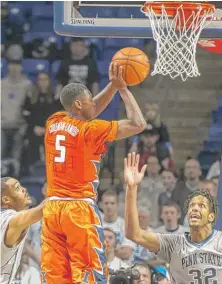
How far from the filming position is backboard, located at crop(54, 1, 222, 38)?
7.01 m

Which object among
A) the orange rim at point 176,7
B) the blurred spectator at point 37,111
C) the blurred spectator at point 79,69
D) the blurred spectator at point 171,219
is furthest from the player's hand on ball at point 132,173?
the blurred spectator at point 79,69

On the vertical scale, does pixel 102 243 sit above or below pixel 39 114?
below

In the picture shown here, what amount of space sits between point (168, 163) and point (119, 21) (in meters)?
3.79

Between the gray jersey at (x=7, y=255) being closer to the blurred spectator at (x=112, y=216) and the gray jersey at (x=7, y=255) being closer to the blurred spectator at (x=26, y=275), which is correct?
the blurred spectator at (x=26, y=275)

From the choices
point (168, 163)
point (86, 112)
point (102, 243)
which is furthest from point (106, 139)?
point (168, 163)

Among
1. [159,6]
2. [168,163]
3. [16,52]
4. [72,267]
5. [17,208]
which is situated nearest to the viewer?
[72,267]

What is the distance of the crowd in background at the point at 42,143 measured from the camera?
9.45 meters

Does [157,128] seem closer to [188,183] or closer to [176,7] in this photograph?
[188,183]

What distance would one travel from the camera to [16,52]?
1170cm

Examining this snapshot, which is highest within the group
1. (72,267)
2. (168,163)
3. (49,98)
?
(49,98)

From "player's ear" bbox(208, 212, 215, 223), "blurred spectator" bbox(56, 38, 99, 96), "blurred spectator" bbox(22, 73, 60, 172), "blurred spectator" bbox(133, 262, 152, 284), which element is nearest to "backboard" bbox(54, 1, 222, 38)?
"player's ear" bbox(208, 212, 215, 223)

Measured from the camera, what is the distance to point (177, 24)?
22.6 feet

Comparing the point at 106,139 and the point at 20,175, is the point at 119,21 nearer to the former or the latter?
the point at 106,139

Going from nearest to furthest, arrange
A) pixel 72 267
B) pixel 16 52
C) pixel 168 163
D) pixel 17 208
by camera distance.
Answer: pixel 72 267
pixel 17 208
pixel 168 163
pixel 16 52
